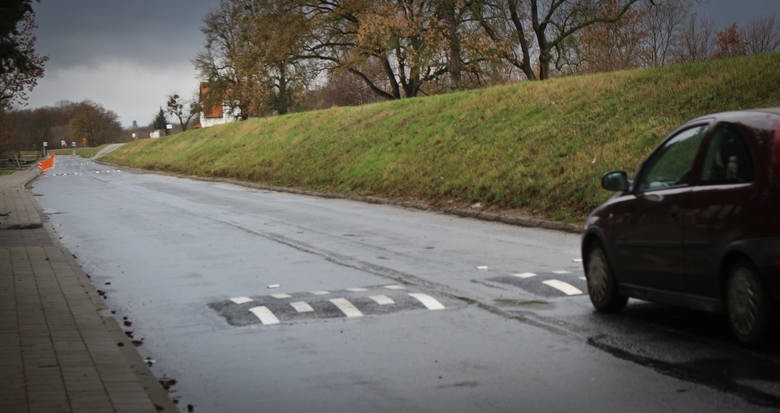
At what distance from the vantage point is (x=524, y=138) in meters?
25.6

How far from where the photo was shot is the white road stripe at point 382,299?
385 inches

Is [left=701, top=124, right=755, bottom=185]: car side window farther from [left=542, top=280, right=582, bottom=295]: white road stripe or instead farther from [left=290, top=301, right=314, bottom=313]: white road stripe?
[left=290, top=301, right=314, bottom=313]: white road stripe

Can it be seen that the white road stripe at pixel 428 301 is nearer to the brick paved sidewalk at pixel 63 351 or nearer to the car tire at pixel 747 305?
the brick paved sidewalk at pixel 63 351

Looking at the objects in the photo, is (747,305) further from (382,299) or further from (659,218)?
(382,299)

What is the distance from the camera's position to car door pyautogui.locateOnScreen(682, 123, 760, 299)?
6789 mm

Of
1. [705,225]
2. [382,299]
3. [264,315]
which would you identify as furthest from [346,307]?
[705,225]

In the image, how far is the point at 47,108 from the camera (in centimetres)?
19988

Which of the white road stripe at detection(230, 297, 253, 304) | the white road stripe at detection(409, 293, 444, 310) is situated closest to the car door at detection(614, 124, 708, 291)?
the white road stripe at detection(409, 293, 444, 310)

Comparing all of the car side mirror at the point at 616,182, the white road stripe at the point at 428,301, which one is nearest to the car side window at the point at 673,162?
the car side mirror at the point at 616,182

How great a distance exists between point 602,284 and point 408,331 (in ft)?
6.15

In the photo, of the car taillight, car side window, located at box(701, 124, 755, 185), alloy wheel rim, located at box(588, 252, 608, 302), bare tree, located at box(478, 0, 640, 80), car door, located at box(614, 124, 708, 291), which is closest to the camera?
the car taillight

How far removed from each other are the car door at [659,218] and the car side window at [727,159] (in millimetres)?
216

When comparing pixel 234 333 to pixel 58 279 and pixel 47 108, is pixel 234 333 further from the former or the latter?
pixel 47 108

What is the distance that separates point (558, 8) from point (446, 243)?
34246mm
